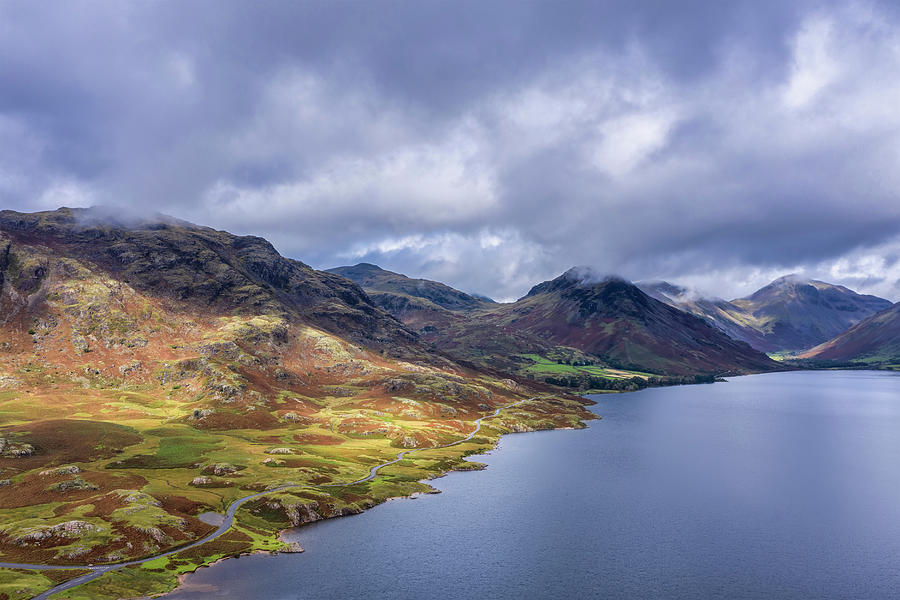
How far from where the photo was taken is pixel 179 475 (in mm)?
160500

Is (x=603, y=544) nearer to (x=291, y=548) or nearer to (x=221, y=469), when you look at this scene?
(x=291, y=548)

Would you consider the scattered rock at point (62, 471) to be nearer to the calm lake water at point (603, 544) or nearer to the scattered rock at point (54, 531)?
the scattered rock at point (54, 531)

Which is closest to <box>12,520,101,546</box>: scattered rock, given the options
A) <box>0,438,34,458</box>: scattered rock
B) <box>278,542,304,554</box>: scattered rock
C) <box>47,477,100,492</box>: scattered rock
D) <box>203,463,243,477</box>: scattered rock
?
<box>47,477,100,492</box>: scattered rock

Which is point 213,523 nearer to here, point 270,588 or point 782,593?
point 270,588

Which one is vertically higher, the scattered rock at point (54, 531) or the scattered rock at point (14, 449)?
the scattered rock at point (14, 449)

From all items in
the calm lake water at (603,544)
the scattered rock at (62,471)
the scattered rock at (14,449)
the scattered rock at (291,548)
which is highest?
the scattered rock at (14,449)

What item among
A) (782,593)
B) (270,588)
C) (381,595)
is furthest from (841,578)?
(270,588)

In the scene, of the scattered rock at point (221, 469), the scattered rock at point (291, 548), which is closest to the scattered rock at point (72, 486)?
the scattered rock at point (221, 469)

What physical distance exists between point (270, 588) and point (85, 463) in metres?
109

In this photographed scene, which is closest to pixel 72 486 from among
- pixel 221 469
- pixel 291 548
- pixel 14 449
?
pixel 221 469

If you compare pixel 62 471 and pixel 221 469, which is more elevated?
pixel 62 471

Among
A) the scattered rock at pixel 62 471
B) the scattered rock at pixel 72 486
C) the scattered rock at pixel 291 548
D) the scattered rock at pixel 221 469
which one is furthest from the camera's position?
the scattered rock at pixel 221 469

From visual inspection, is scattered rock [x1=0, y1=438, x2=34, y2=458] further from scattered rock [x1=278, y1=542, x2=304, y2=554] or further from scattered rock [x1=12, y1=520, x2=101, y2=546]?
scattered rock [x1=278, y1=542, x2=304, y2=554]

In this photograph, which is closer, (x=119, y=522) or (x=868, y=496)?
(x=119, y=522)
